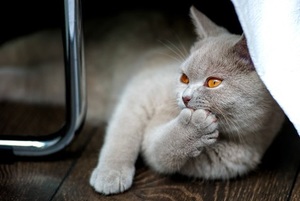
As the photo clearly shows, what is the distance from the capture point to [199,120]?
1.19 meters

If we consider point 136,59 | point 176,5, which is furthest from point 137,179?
point 176,5

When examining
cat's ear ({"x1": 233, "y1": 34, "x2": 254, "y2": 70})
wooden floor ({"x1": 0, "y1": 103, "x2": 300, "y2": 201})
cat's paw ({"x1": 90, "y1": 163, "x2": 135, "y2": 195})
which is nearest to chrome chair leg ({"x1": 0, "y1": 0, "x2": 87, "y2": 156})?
wooden floor ({"x1": 0, "y1": 103, "x2": 300, "y2": 201})

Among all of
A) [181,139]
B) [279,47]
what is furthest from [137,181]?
[279,47]

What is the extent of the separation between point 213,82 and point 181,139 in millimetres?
152

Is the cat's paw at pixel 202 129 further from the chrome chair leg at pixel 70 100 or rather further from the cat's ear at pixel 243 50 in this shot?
the chrome chair leg at pixel 70 100

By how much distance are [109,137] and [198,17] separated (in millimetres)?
392

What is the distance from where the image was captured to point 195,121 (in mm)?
1201

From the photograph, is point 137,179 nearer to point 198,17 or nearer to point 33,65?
point 198,17

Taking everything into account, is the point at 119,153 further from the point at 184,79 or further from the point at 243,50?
the point at 243,50

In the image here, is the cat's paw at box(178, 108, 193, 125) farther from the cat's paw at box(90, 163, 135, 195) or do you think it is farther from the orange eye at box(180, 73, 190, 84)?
the cat's paw at box(90, 163, 135, 195)

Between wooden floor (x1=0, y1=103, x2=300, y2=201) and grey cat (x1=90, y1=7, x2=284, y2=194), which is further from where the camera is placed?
wooden floor (x1=0, y1=103, x2=300, y2=201)

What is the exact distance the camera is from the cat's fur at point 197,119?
1210 millimetres

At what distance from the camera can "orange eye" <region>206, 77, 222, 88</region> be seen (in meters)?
1.21

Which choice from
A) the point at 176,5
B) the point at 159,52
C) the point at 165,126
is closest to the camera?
the point at 165,126
